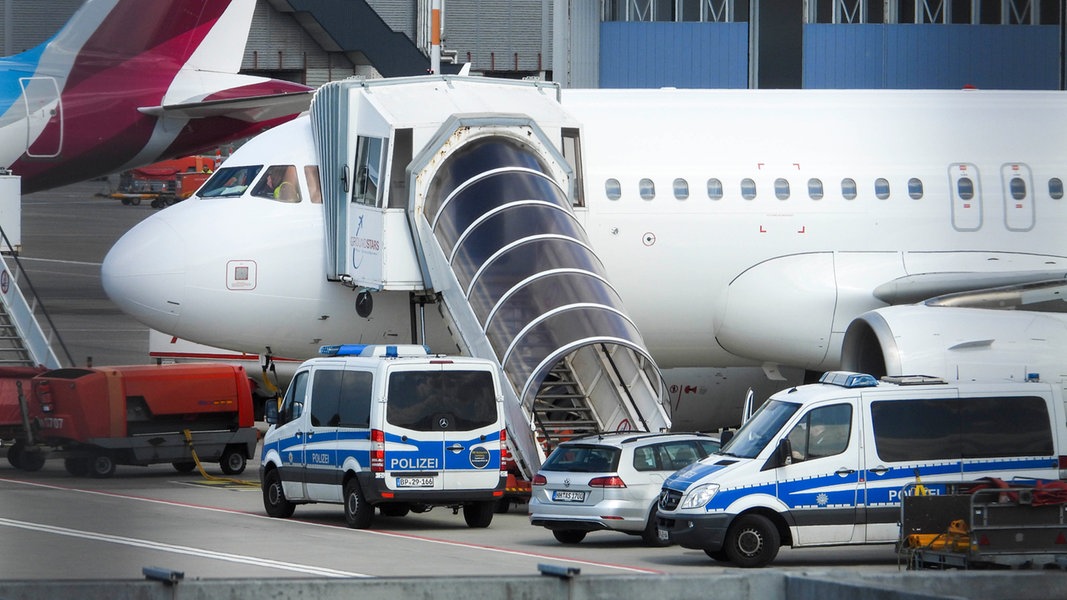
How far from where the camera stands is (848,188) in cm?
2217

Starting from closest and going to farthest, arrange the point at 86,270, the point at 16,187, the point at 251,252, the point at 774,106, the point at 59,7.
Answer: the point at 59,7, the point at 251,252, the point at 774,106, the point at 16,187, the point at 86,270

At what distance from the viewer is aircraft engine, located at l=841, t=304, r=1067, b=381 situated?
1883 cm

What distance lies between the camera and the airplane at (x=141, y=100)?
116 feet

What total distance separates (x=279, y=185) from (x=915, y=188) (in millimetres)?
8419

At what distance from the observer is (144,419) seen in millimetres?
23922

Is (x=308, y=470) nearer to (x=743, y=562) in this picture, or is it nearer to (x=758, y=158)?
(x=743, y=562)

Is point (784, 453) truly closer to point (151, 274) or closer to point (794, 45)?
point (151, 274)

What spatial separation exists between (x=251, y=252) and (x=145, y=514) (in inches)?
161

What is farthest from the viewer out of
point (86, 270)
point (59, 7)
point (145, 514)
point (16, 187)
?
point (86, 270)

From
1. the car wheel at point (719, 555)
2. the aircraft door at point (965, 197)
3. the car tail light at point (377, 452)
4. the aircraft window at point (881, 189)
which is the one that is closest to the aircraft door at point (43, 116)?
the aircraft window at point (881, 189)

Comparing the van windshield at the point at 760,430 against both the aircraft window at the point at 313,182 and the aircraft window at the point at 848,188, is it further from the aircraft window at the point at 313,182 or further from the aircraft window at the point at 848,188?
the aircraft window at the point at 313,182

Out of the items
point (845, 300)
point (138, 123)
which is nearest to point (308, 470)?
point (845, 300)

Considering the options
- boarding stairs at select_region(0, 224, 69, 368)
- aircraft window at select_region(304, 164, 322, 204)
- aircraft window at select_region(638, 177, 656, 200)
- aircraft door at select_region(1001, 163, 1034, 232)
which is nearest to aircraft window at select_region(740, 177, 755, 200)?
aircraft window at select_region(638, 177, 656, 200)

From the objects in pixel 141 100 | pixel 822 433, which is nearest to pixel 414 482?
pixel 822 433
